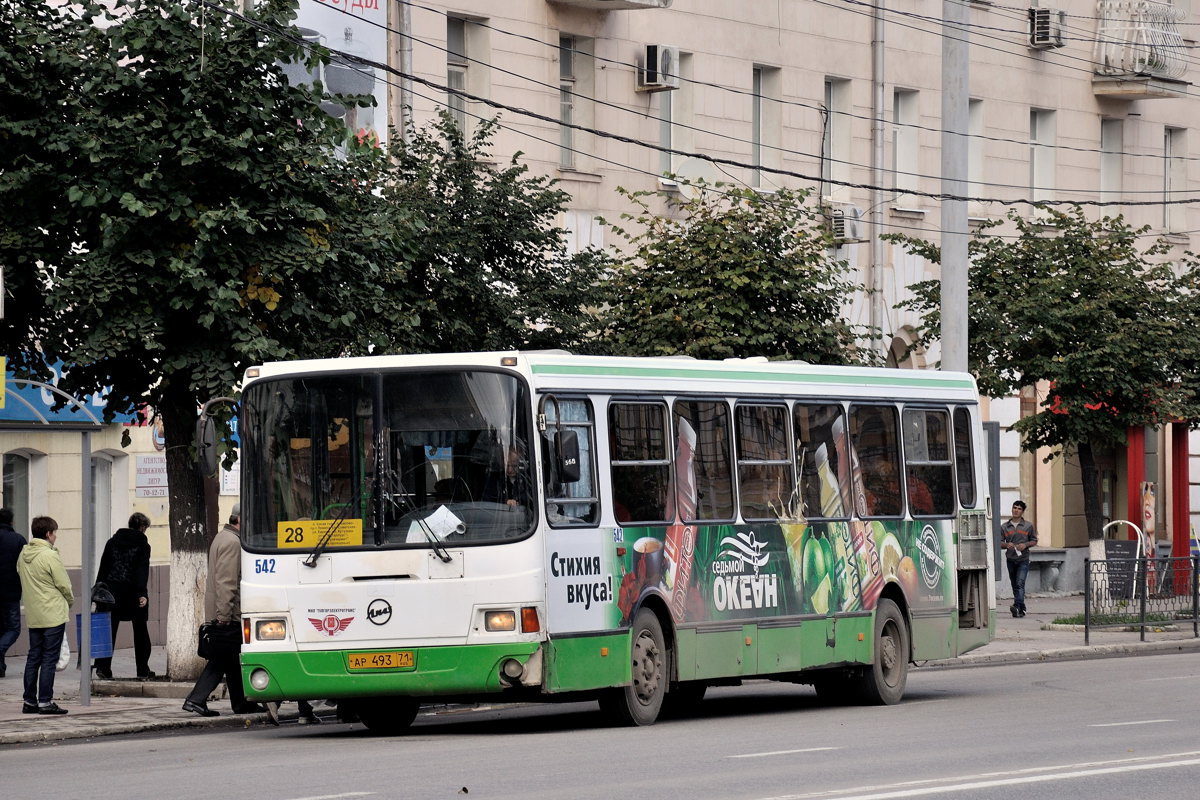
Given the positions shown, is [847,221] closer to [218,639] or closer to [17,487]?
[17,487]

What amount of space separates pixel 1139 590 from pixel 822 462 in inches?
462

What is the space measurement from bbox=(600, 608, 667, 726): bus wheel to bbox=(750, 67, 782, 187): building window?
789 inches

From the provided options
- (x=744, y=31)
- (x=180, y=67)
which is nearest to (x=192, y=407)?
(x=180, y=67)

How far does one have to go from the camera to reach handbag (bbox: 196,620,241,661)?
60.0 ft

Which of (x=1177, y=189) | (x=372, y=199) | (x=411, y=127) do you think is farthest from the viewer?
(x=1177, y=189)

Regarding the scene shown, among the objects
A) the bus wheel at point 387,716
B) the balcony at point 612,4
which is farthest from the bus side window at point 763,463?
the balcony at point 612,4

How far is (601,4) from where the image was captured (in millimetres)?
32406

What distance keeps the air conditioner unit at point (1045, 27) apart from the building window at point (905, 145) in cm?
346

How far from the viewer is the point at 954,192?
88.3 feet

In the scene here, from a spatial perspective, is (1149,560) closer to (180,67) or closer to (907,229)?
(907,229)

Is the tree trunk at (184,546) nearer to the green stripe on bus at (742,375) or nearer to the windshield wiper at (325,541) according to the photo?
the windshield wiper at (325,541)

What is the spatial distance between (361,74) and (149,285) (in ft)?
31.8

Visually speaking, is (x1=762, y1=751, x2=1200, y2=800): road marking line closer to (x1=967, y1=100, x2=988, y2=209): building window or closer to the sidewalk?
the sidewalk

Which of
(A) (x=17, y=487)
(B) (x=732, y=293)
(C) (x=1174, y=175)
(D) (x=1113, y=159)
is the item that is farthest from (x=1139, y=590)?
(C) (x=1174, y=175)
